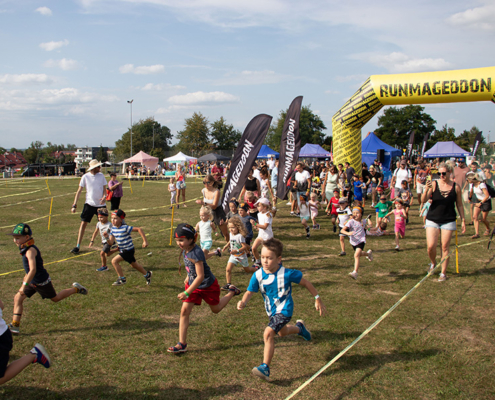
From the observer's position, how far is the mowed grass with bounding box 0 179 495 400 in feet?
12.5

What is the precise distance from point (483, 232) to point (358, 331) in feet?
27.6

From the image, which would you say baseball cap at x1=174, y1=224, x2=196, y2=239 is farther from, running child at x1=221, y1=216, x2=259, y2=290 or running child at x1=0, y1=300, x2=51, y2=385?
running child at x1=221, y1=216, x2=259, y2=290

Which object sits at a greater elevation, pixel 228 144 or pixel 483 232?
pixel 228 144

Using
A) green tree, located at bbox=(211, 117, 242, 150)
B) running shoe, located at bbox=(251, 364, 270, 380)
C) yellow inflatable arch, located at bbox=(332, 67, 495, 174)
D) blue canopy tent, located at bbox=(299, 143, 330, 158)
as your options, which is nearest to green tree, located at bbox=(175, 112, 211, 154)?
green tree, located at bbox=(211, 117, 242, 150)

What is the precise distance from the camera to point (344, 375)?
3.99 meters

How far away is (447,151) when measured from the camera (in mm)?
42188

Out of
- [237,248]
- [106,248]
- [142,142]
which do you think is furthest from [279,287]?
[142,142]

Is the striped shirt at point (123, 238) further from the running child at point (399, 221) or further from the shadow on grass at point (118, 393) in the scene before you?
the running child at point (399, 221)

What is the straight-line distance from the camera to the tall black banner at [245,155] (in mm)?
9570

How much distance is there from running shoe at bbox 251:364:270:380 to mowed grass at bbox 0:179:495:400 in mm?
95

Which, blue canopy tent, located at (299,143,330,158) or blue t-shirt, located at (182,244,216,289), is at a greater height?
blue canopy tent, located at (299,143,330,158)

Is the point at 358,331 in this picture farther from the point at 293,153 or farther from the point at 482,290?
the point at 293,153

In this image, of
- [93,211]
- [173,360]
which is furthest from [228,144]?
[173,360]

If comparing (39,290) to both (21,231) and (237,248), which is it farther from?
(237,248)
